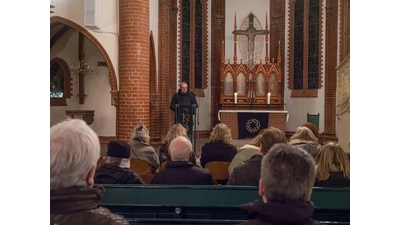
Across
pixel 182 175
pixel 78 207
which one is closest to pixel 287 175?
pixel 78 207

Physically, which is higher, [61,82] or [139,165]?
[61,82]

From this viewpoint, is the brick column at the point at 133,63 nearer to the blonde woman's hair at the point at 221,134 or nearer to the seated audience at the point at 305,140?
the blonde woman's hair at the point at 221,134

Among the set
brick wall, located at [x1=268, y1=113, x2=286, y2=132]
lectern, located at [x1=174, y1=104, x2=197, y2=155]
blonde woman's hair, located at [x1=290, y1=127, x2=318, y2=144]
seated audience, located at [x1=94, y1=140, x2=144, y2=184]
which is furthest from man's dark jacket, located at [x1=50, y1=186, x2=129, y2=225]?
brick wall, located at [x1=268, y1=113, x2=286, y2=132]

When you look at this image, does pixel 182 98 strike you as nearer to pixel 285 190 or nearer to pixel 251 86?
pixel 251 86

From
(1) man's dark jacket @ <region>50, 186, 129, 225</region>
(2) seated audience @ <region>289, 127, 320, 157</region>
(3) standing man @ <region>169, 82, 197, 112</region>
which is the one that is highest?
(3) standing man @ <region>169, 82, 197, 112</region>

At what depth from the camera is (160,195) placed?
3.14 m

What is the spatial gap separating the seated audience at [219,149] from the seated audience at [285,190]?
128 inches

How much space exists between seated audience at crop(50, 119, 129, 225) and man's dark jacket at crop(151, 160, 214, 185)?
1652 mm

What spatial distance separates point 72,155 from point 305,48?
14068 millimetres

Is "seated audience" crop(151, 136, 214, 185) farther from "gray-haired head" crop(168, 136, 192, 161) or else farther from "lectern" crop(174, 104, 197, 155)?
"lectern" crop(174, 104, 197, 155)

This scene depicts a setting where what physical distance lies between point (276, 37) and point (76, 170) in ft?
47.1

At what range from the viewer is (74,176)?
6.11 feet

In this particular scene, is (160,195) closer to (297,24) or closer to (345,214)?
(345,214)

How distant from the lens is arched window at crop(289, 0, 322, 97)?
14719 millimetres
